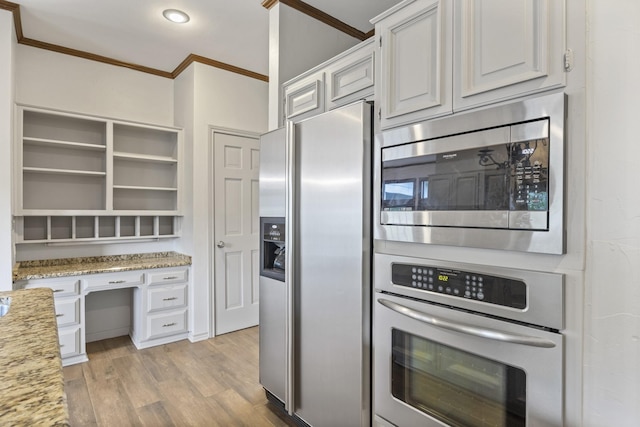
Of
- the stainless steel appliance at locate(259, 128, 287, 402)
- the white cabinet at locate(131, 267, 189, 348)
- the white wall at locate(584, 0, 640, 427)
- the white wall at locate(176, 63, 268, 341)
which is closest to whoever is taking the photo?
the white wall at locate(584, 0, 640, 427)

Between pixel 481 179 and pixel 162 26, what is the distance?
9.35 ft

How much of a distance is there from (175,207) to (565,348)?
11.8 feet

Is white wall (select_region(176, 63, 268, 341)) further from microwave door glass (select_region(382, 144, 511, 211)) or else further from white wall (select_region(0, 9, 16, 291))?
microwave door glass (select_region(382, 144, 511, 211))

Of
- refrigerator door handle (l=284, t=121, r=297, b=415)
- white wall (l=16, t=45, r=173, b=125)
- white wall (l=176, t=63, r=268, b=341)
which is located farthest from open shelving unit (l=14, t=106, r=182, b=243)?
refrigerator door handle (l=284, t=121, r=297, b=415)

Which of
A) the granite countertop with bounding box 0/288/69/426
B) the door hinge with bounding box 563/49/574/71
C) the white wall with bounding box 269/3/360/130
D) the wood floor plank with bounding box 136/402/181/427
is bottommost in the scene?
the wood floor plank with bounding box 136/402/181/427

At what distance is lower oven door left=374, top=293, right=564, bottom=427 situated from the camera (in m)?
1.04

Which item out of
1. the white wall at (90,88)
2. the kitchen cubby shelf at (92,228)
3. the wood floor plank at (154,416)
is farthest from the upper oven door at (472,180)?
the white wall at (90,88)

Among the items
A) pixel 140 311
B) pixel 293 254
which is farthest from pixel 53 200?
pixel 293 254

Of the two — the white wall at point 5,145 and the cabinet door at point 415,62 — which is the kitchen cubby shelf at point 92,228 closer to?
the white wall at point 5,145

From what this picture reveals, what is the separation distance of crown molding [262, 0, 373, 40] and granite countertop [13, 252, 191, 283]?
2.46m

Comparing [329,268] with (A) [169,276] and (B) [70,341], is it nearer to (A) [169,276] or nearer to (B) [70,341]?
(A) [169,276]

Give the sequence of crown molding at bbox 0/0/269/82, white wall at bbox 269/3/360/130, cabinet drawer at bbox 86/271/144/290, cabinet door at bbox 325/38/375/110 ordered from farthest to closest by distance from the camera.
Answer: cabinet drawer at bbox 86/271/144/290 → crown molding at bbox 0/0/269/82 → white wall at bbox 269/3/360/130 → cabinet door at bbox 325/38/375/110

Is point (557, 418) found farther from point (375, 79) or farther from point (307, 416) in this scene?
point (375, 79)

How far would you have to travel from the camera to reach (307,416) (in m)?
1.91
